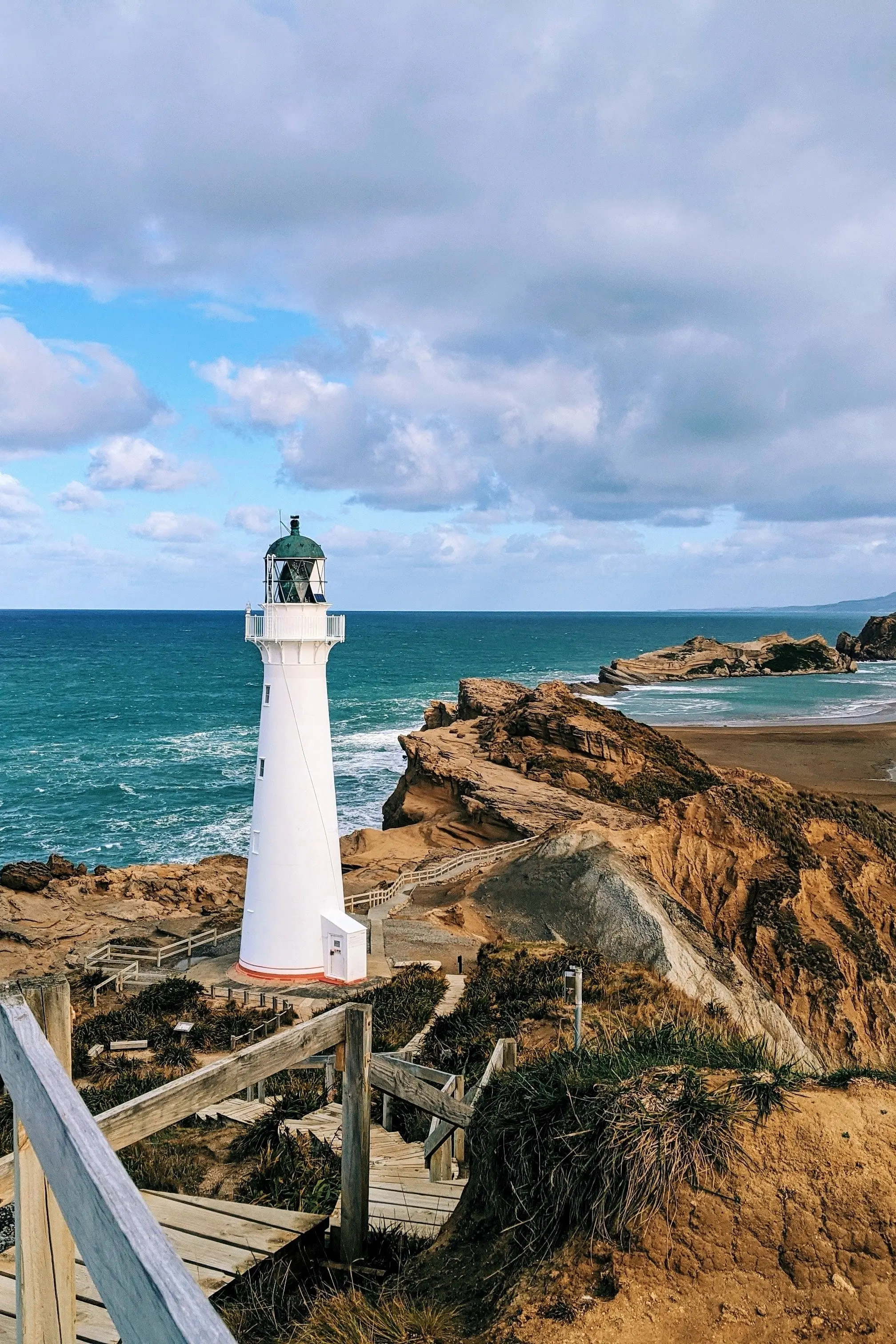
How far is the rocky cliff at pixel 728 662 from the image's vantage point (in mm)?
102562

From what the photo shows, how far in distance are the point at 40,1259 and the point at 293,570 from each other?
15.6 meters

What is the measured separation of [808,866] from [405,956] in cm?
1132

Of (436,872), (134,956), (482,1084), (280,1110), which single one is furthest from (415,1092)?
(436,872)

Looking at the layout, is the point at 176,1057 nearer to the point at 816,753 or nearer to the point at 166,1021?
the point at 166,1021

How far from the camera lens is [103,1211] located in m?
1.96

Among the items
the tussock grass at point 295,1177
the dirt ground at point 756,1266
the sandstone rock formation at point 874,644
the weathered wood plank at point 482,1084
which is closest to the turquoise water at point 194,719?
the sandstone rock formation at point 874,644

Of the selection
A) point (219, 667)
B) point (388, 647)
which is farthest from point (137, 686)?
point (388, 647)

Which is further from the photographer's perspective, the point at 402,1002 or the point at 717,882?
the point at 717,882

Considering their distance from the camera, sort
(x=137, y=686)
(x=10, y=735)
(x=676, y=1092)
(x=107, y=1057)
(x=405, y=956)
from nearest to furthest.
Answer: (x=676, y=1092)
(x=107, y=1057)
(x=405, y=956)
(x=10, y=735)
(x=137, y=686)

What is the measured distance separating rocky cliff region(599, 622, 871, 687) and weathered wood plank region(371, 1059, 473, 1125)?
94.0 metres

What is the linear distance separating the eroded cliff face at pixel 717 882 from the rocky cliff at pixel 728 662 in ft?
212

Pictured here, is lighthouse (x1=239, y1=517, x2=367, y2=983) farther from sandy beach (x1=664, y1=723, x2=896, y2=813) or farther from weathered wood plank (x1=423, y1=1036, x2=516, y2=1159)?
sandy beach (x1=664, y1=723, x2=896, y2=813)

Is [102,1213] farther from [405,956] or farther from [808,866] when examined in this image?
[808,866]

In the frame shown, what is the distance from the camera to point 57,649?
143m
